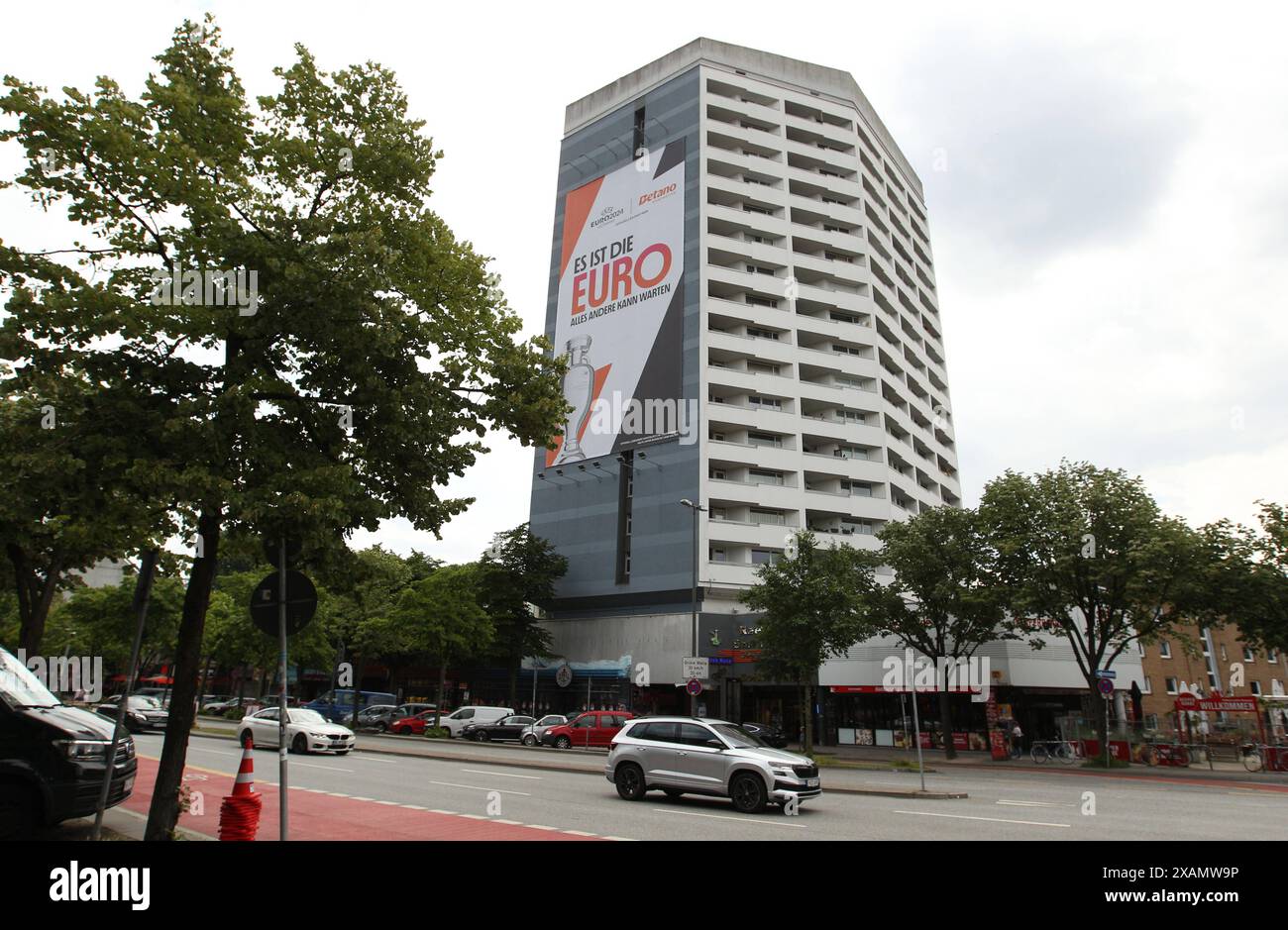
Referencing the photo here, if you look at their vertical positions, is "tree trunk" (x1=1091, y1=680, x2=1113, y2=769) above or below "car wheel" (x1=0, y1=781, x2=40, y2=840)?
below

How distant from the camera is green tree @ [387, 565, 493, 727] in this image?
142 ft

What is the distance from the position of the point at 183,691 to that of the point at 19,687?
2673 mm

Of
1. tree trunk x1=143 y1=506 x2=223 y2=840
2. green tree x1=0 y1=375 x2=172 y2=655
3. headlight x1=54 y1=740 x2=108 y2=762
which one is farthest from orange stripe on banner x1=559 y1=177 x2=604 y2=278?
headlight x1=54 y1=740 x2=108 y2=762

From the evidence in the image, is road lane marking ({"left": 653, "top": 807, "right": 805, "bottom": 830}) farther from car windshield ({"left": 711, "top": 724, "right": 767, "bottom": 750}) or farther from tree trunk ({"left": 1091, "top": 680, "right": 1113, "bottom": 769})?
tree trunk ({"left": 1091, "top": 680, "right": 1113, "bottom": 769})

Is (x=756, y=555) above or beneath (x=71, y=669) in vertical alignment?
above

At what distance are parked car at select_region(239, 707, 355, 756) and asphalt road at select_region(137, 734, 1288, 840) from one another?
625mm

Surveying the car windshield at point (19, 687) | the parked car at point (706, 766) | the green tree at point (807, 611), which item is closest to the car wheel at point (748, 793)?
the parked car at point (706, 766)

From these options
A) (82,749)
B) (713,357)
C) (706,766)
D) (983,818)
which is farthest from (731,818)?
(713,357)

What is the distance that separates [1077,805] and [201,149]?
64.0 ft

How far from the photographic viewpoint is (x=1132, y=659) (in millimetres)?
41625

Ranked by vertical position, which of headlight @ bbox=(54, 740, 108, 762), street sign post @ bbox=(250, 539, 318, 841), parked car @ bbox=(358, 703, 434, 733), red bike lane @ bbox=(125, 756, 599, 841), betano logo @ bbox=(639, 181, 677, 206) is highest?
betano logo @ bbox=(639, 181, 677, 206)

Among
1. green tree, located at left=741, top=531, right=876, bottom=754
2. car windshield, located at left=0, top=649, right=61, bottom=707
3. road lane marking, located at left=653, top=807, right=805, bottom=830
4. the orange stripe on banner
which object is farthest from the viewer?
the orange stripe on banner
